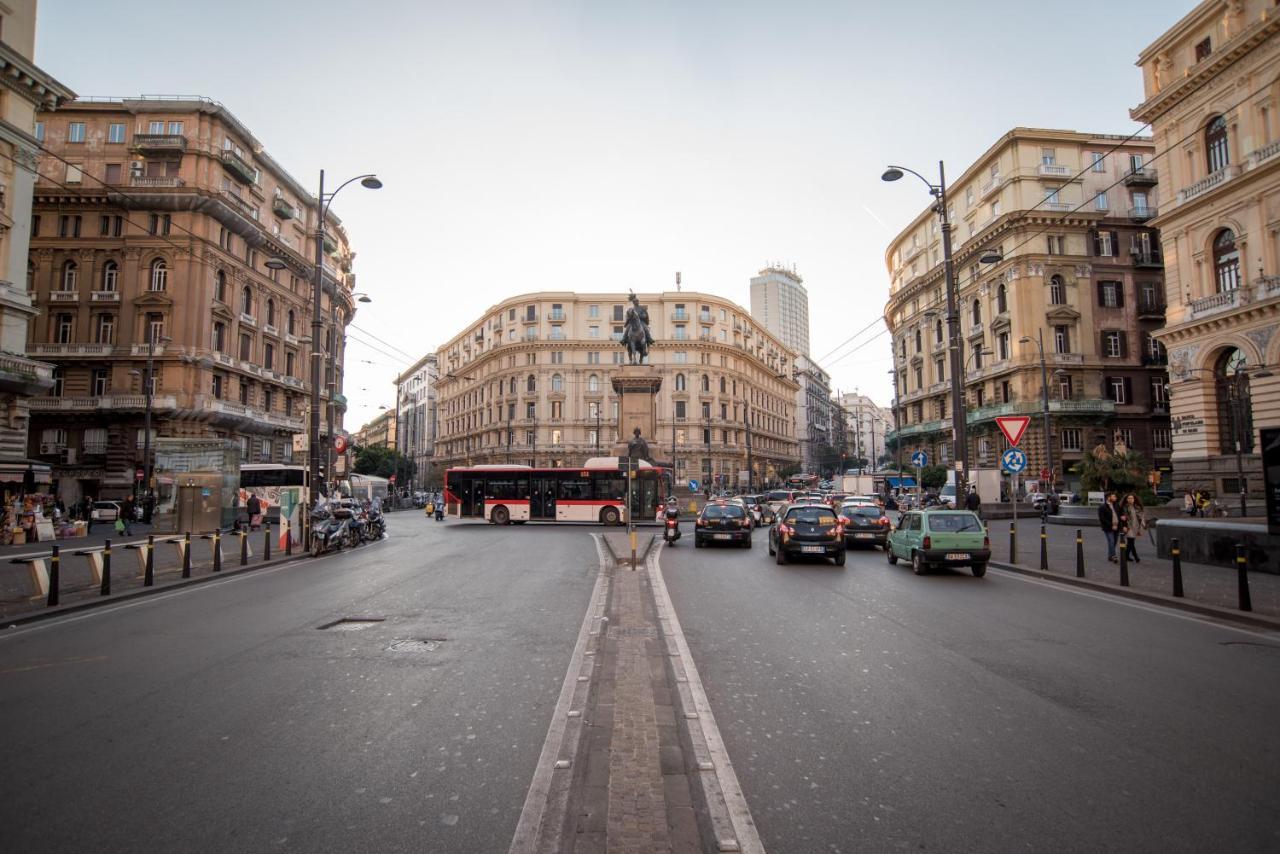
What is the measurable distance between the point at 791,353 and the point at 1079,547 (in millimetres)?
112122

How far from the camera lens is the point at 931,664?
6559 millimetres

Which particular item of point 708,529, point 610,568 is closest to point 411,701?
point 610,568

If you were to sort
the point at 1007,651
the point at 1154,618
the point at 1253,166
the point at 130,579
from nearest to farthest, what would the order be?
the point at 1007,651 → the point at 1154,618 → the point at 130,579 → the point at 1253,166

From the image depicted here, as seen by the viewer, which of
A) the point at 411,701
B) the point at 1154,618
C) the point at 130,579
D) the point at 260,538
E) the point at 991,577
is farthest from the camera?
the point at 260,538

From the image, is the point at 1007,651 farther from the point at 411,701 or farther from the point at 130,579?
the point at 130,579

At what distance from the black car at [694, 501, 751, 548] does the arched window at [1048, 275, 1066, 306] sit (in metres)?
40.7

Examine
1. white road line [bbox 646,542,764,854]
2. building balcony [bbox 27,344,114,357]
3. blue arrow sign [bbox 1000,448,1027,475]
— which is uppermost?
building balcony [bbox 27,344,114,357]

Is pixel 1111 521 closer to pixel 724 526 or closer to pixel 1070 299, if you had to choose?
pixel 724 526

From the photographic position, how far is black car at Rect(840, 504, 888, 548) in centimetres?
1983

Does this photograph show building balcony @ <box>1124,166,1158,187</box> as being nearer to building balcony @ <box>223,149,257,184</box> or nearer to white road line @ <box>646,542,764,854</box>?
white road line @ <box>646,542,764,854</box>

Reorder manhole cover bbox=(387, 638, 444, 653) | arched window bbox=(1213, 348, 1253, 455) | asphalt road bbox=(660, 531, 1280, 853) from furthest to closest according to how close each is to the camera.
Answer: arched window bbox=(1213, 348, 1253, 455) < manhole cover bbox=(387, 638, 444, 653) < asphalt road bbox=(660, 531, 1280, 853)

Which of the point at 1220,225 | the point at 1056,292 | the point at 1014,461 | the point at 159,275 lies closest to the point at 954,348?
the point at 1014,461

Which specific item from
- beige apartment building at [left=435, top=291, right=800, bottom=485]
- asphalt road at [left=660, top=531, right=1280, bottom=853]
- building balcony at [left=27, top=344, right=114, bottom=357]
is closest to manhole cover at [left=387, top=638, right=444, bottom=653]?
asphalt road at [left=660, top=531, right=1280, bottom=853]

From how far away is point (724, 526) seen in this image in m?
20.1
